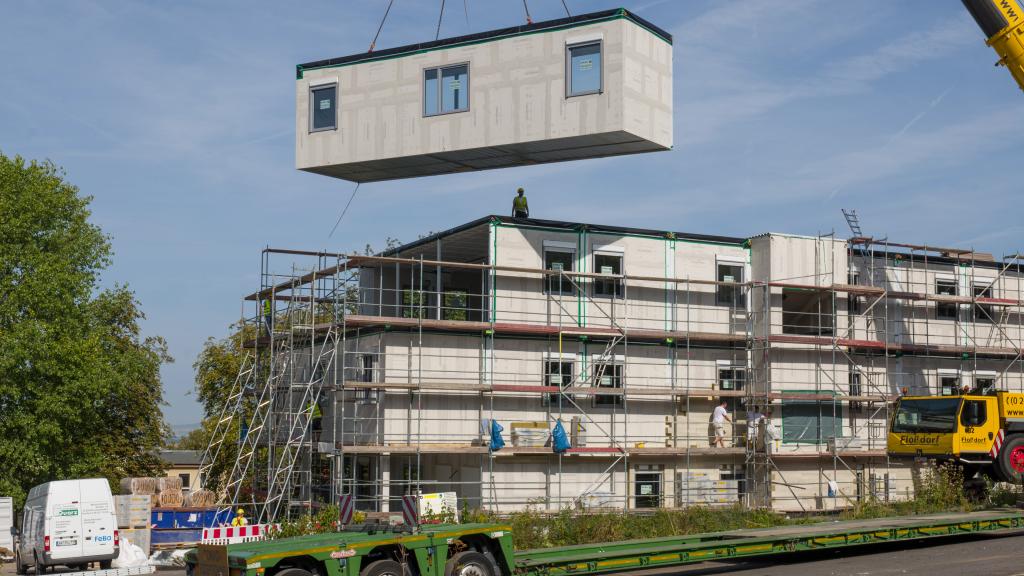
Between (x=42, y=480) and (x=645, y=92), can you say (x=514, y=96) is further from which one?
(x=42, y=480)

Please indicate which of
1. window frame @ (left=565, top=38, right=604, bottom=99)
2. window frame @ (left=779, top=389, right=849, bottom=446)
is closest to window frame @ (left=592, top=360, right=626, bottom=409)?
window frame @ (left=779, top=389, right=849, bottom=446)

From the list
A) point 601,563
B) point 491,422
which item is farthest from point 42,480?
point 601,563

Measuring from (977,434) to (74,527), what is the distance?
78.8 feet

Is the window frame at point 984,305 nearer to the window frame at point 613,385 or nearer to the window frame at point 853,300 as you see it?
the window frame at point 853,300

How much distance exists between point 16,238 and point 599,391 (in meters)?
26.4

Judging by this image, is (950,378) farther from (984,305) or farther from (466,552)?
(466,552)

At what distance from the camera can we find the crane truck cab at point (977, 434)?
1208 inches

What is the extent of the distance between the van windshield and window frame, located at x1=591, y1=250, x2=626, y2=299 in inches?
352

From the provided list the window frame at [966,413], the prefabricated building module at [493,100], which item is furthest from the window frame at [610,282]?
the window frame at [966,413]

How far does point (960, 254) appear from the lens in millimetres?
40312

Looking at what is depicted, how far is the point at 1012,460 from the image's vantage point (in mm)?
30609

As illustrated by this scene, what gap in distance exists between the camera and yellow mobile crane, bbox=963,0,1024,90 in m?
30.2

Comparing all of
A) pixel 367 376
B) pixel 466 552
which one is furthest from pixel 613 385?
pixel 466 552

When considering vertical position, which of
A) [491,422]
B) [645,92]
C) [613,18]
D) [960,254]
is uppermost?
[613,18]
